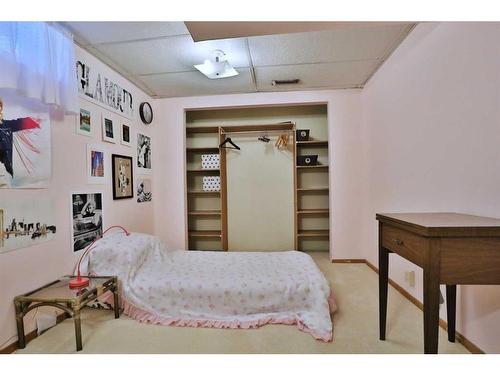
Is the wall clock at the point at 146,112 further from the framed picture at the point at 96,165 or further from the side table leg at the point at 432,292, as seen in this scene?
the side table leg at the point at 432,292

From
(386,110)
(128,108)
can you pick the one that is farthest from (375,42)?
(128,108)

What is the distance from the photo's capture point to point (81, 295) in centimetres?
162

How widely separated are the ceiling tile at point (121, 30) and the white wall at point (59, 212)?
10.6 inches

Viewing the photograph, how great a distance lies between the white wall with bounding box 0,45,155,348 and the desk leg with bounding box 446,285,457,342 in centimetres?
280

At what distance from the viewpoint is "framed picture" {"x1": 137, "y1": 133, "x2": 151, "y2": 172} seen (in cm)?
316

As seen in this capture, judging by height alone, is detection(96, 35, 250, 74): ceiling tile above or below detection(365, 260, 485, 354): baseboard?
above

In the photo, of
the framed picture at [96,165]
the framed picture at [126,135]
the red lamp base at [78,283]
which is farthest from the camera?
the framed picture at [126,135]

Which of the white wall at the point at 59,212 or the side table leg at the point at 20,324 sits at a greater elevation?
the white wall at the point at 59,212

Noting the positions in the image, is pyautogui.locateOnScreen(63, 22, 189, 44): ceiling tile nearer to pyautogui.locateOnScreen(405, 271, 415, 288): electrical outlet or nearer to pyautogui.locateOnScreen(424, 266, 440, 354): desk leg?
pyautogui.locateOnScreen(424, 266, 440, 354): desk leg

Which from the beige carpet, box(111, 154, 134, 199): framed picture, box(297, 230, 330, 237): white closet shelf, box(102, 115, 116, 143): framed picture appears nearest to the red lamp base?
the beige carpet

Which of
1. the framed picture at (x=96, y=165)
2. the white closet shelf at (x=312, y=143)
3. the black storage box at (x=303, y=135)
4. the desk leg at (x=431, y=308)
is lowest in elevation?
the desk leg at (x=431, y=308)

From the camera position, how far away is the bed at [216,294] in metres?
1.88

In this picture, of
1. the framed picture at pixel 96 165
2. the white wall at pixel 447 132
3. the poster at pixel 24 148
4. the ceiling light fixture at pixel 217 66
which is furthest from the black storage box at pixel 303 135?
the poster at pixel 24 148

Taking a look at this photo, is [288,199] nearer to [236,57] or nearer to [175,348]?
[236,57]
